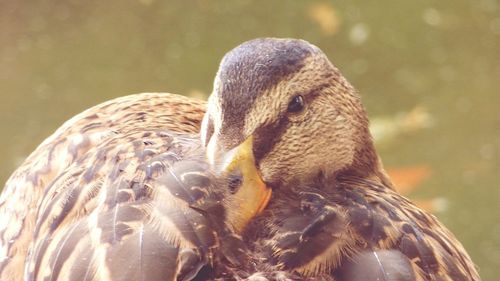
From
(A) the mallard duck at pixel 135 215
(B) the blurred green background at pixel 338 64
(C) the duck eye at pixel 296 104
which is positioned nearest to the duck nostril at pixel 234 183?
(A) the mallard duck at pixel 135 215

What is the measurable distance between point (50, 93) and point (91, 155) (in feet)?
6.61

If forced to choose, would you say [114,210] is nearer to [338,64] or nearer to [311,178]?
[311,178]

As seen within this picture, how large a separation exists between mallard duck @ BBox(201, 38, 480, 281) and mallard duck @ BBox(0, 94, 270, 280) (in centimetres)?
5

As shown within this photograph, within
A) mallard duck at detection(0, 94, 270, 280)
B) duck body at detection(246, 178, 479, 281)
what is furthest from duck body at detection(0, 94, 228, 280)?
duck body at detection(246, 178, 479, 281)

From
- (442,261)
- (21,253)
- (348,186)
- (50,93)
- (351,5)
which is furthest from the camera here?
(351,5)

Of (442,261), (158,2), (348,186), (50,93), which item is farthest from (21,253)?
(158,2)

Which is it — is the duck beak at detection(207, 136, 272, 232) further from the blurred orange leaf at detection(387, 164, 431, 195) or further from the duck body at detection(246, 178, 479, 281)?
the blurred orange leaf at detection(387, 164, 431, 195)

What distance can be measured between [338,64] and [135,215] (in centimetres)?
235

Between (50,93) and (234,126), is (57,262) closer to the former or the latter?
(234,126)

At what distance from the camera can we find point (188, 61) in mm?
3719

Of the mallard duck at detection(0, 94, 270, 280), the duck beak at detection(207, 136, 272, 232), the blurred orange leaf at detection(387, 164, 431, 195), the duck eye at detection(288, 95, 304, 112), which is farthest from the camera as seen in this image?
the blurred orange leaf at detection(387, 164, 431, 195)

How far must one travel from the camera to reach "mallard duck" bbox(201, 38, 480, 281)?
1.39 meters

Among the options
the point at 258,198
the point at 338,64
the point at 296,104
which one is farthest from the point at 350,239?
the point at 338,64

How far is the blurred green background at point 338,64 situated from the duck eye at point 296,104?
1.59m
